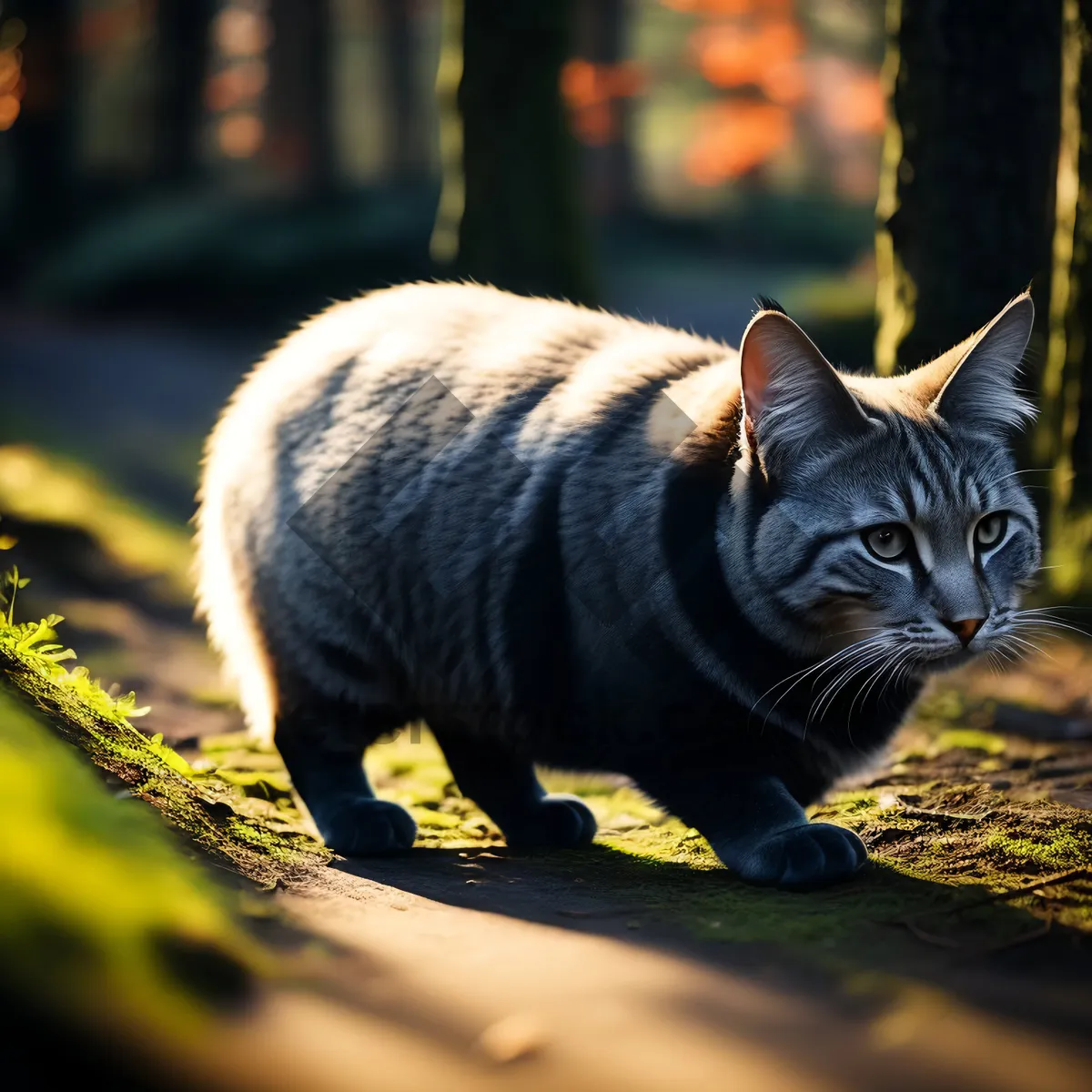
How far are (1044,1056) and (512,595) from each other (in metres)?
1.95

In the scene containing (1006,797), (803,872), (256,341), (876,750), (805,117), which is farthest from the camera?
(805,117)

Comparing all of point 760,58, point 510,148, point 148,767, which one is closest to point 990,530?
point 148,767

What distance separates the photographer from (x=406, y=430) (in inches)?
Answer: 155

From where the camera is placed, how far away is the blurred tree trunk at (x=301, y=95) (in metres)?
17.5

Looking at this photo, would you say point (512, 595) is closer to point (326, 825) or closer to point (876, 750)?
point (326, 825)

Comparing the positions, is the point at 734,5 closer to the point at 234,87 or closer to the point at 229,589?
the point at 234,87

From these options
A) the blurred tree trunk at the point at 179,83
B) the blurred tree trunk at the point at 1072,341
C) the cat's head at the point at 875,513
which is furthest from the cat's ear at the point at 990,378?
the blurred tree trunk at the point at 179,83

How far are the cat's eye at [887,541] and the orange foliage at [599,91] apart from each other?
1604 cm

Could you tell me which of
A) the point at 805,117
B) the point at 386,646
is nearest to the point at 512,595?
the point at 386,646

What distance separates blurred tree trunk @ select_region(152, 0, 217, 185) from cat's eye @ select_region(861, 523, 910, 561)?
1667 cm

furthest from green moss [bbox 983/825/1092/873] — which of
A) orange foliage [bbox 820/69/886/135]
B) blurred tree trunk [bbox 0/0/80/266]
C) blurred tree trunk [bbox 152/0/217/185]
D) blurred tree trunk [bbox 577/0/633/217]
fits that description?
orange foliage [bbox 820/69/886/135]

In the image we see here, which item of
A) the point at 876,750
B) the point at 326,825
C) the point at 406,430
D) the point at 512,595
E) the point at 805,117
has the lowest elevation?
the point at 326,825

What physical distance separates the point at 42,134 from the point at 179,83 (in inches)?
78.8

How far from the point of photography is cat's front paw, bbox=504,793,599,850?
3873mm
